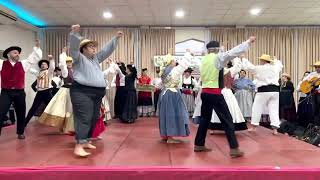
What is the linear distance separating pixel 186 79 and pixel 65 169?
752cm

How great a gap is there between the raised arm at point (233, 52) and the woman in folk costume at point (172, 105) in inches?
31.0

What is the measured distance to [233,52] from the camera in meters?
3.93

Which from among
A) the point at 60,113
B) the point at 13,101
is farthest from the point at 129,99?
the point at 13,101

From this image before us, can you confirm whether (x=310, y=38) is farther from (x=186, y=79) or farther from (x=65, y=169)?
(x=65, y=169)

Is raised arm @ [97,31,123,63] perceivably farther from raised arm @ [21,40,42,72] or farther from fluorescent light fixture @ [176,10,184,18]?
fluorescent light fixture @ [176,10,184,18]

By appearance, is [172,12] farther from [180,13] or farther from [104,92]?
[104,92]

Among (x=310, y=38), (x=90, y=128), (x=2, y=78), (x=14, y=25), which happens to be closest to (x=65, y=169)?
(x=90, y=128)

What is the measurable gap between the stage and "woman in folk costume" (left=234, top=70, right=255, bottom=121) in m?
2.20

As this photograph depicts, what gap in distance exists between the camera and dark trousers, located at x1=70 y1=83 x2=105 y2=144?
3875 millimetres

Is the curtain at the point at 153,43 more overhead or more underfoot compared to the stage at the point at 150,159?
more overhead

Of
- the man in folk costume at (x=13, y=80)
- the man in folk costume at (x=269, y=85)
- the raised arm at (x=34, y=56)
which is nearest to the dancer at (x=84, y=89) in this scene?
the raised arm at (x=34, y=56)

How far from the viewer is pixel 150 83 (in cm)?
1078

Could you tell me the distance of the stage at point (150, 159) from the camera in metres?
2.91

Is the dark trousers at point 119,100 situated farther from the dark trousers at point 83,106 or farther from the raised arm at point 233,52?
the raised arm at point 233,52
